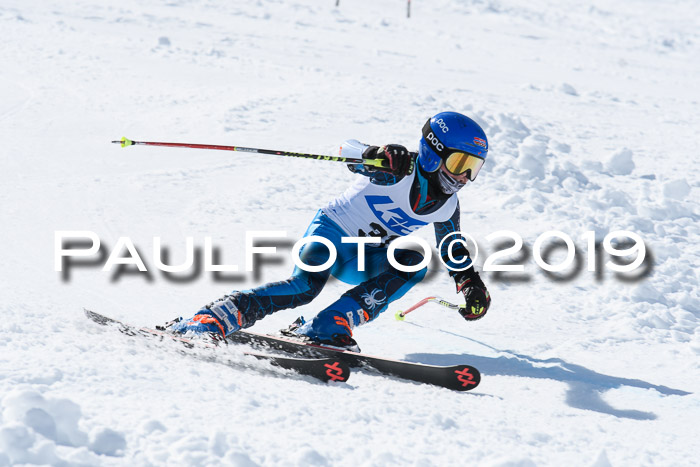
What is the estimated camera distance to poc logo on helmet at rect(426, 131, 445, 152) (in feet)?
13.5

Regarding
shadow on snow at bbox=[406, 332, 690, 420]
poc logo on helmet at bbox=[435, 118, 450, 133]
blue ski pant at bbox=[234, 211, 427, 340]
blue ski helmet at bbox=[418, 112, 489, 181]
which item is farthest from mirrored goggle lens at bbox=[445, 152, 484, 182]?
shadow on snow at bbox=[406, 332, 690, 420]

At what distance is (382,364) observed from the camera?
12.2 ft

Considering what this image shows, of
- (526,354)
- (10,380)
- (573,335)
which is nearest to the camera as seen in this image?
(10,380)

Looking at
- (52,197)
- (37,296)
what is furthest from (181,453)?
(52,197)

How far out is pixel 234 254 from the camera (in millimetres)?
5848

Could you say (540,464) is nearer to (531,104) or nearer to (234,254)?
(234,254)

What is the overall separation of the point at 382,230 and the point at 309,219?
2.40 metres

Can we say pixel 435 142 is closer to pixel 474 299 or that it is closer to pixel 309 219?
pixel 474 299

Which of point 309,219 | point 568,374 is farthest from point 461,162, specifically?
point 309,219

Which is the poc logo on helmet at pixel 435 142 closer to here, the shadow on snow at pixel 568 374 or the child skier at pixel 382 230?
the child skier at pixel 382 230

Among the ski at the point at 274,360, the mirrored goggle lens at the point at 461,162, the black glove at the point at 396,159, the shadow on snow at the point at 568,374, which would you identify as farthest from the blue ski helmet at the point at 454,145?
the ski at the point at 274,360

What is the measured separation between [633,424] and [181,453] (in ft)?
7.10

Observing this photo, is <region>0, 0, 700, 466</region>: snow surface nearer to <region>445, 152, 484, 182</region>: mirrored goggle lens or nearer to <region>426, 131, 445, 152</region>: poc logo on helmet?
<region>445, 152, 484, 182</region>: mirrored goggle lens

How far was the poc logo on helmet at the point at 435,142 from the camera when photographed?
412 centimetres
